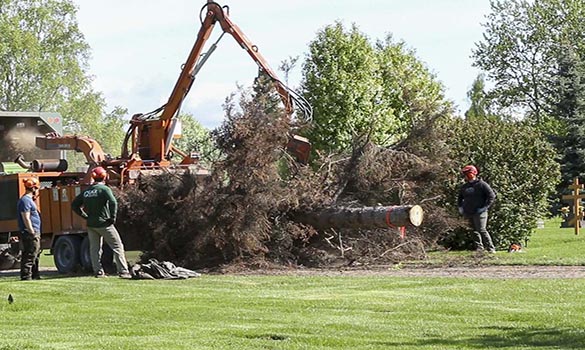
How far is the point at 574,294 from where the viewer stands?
15070 mm

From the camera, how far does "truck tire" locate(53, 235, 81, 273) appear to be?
23.6 m

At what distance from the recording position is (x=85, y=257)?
2323 cm

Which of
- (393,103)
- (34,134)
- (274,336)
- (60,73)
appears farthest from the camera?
(60,73)

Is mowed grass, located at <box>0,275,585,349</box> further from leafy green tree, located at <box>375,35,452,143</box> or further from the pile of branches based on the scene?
leafy green tree, located at <box>375,35,452,143</box>

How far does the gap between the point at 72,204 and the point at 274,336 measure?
1048 centimetres

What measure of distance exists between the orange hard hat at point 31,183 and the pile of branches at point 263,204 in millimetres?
1557

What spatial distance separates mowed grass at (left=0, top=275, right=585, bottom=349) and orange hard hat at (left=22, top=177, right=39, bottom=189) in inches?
127

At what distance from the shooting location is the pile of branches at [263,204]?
72.0ft

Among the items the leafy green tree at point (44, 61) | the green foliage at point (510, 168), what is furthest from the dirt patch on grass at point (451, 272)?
the leafy green tree at point (44, 61)

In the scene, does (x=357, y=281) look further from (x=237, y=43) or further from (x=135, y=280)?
(x=237, y=43)

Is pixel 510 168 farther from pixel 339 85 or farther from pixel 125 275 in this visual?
pixel 339 85

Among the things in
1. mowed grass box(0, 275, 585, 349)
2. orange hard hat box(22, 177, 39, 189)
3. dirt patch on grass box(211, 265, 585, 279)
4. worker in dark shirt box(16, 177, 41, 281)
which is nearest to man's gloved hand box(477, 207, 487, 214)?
dirt patch on grass box(211, 265, 585, 279)

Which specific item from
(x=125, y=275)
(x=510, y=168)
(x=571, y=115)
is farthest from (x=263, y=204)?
(x=571, y=115)

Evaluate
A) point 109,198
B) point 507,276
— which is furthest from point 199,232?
point 507,276
